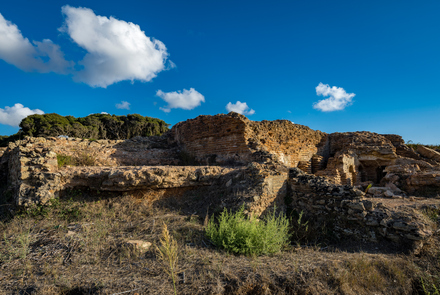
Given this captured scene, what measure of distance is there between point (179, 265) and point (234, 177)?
3295 mm

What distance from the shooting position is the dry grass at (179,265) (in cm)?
268

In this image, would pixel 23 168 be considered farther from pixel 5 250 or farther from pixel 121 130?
pixel 121 130

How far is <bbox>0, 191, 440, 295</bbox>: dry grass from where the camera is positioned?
8.79 feet

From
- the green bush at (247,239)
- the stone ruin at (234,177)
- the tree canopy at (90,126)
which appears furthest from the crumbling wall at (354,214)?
the tree canopy at (90,126)

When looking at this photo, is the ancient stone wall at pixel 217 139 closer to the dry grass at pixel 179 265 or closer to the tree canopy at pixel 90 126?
the dry grass at pixel 179 265

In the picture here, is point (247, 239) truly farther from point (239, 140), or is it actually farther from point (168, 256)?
point (239, 140)

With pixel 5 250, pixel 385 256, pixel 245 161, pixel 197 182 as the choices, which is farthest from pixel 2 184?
pixel 385 256

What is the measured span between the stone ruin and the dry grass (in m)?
0.87

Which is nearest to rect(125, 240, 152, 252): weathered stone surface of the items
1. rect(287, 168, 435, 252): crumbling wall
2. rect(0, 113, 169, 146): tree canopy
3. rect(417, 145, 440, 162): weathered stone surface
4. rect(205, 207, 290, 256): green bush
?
rect(205, 207, 290, 256): green bush

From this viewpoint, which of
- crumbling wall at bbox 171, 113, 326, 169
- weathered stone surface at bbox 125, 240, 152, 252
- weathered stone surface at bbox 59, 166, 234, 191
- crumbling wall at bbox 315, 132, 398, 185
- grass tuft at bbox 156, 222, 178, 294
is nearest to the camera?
grass tuft at bbox 156, 222, 178, 294

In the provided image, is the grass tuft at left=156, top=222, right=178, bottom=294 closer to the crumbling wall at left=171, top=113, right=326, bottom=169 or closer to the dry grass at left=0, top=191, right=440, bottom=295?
the dry grass at left=0, top=191, right=440, bottom=295

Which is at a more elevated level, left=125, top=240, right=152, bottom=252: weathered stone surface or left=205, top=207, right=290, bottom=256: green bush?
left=205, top=207, right=290, bottom=256: green bush

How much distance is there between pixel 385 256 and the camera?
3545mm

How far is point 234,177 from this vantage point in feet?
19.9
